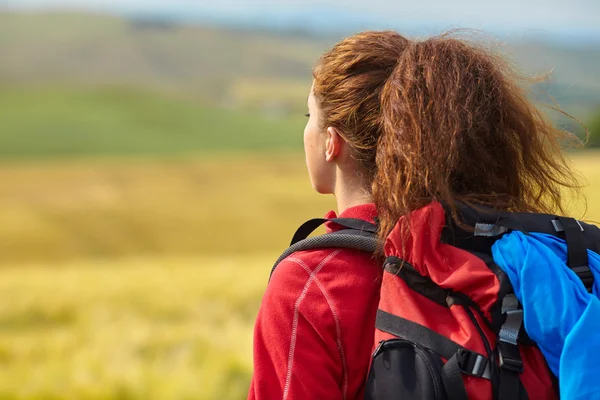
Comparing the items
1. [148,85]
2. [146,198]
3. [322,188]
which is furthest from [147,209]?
[148,85]

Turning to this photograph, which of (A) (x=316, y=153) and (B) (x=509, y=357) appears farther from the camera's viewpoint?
(A) (x=316, y=153)

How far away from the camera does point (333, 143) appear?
2.14 m

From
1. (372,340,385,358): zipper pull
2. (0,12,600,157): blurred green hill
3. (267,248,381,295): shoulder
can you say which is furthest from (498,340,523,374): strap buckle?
(0,12,600,157): blurred green hill

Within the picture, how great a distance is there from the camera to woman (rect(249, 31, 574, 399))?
1.97 m

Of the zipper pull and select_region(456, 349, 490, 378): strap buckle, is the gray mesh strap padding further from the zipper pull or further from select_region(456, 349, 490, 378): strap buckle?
select_region(456, 349, 490, 378): strap buckle

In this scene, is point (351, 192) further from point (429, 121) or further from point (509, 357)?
point (509, 357)

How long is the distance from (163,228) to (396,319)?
25854 millimetres

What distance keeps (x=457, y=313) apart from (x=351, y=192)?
0.49 m

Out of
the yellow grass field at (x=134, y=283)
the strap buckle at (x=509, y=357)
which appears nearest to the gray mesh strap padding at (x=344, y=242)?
the strap buckle at (x=509, y=357)

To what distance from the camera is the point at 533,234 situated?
193cm

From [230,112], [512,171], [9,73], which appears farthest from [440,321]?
[9,73]

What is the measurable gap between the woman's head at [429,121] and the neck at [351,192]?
0.02 metres

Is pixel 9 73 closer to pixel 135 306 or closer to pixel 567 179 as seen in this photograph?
pixel 135 306

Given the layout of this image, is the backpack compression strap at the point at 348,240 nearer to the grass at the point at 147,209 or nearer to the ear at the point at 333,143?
the ear at the point at 333,143
